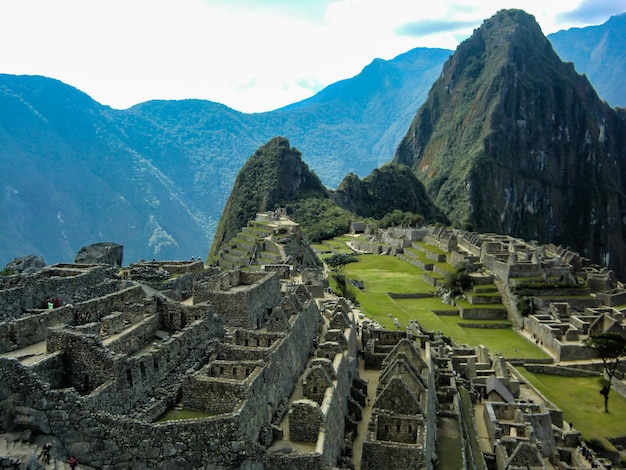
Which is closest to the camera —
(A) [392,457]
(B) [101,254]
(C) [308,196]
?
(A) [392,457]

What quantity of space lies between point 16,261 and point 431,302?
44.4 meters

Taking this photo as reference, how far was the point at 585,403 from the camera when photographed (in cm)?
4272

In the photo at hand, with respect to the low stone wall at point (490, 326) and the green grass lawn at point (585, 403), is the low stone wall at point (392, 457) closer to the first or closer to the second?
the green grass lawn at point (585, 403)

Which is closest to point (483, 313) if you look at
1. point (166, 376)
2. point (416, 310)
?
point (416, 310)

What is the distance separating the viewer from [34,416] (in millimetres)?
12828

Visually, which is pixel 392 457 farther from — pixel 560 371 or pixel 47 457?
pixel 560 371

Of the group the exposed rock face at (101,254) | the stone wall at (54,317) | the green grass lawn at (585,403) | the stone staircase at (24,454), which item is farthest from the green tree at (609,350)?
the stone staircase at (24,454)

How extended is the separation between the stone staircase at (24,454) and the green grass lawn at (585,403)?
1312 inches

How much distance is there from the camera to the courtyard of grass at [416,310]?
169 ft

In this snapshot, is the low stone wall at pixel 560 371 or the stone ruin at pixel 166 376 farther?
the low stone wall at pixel 560 371

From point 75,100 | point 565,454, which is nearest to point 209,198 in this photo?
point 75,100

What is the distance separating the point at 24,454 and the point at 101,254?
2613cm

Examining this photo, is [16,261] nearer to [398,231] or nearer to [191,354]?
[191,354]

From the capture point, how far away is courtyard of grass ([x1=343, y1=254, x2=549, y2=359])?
51.4 meters
